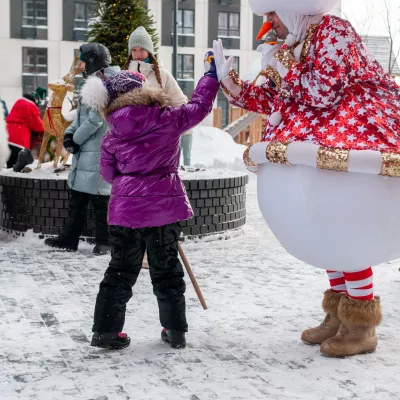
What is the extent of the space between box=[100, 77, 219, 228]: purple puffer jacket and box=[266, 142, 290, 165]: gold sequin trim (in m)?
0.53

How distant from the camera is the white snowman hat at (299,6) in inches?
125

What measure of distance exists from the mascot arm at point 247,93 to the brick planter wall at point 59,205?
10.2 ft

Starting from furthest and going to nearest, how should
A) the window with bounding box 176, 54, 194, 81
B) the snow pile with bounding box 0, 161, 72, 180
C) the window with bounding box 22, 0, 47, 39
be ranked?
the window with bounding box 176, 54, 194, 81
the window with bounding box 22, 0, 47, 39
the snow pile with bounding box 0, 161, 72, 180

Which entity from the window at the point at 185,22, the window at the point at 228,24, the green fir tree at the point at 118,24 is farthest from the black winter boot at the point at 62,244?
the window at the point at 228,24

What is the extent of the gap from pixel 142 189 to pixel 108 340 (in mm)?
847

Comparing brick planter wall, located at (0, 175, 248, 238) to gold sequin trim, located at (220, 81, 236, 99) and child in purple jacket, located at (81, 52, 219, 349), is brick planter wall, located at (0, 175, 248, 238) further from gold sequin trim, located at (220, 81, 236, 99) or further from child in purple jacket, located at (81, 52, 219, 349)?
gold sequin trim, located at (220, 81, 236, 99)

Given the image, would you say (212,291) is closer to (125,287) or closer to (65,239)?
(125,287)

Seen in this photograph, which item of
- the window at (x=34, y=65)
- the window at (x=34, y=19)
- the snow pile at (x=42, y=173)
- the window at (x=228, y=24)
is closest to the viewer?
the snow pile at (x=42, y=173)

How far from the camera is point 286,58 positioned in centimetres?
328

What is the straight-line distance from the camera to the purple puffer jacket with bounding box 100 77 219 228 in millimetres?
3518

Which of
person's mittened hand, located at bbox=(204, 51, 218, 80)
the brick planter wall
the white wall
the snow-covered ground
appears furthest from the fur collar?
the white wall

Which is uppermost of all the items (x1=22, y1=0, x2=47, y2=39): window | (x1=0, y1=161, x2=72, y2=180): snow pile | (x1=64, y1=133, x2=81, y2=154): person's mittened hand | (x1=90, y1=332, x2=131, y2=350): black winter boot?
(x1=22, y1=0, x2=47, y2=39): window

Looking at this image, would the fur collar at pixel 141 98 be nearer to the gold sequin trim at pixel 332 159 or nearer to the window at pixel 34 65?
the gold sequin trim at pixel 332 159

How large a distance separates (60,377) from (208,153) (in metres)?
11.5
